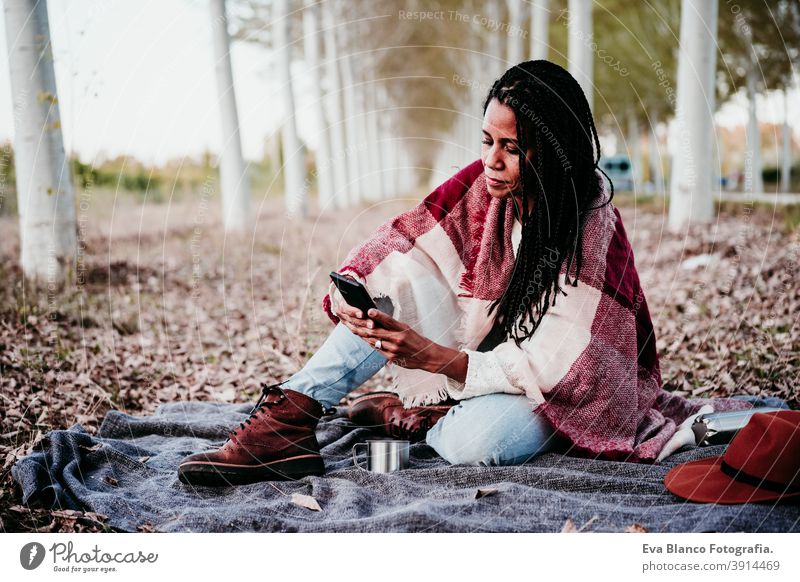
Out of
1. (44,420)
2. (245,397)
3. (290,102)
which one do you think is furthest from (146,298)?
(290,102)

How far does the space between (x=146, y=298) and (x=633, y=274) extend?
3420 mm

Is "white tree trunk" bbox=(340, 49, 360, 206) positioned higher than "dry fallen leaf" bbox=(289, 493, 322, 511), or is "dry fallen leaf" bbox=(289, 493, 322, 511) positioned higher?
"white tree trunk" bbox=(340, 49, 360, 206)

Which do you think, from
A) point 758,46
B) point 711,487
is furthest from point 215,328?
point 758,46

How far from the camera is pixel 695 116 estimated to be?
605cm

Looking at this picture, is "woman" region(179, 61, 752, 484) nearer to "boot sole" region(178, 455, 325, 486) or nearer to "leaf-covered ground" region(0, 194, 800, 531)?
"boot sole" region(178, 455, 325, 486)

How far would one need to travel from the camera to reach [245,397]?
347 cm

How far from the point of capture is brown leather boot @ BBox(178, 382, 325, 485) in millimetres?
2291

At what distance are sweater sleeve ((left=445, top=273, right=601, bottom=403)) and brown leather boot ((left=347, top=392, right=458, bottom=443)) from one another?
1.00 feet

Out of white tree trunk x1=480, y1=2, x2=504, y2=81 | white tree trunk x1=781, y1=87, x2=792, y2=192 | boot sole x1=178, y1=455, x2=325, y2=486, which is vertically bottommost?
boot sole x1=178, y1=455, x2=325, y2=486

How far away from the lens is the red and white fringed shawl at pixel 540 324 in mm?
2307

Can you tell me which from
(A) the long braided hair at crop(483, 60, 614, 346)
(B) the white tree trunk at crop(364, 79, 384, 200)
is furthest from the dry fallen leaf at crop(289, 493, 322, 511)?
(B) the white tree trunk at crop(364, 79, 384, 200)

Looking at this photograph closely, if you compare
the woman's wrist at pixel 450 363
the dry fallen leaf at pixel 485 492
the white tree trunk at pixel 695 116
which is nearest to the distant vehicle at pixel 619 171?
the white tree trunk at pixel 695 116

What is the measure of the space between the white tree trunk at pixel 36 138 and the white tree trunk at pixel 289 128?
4922 millimetres
